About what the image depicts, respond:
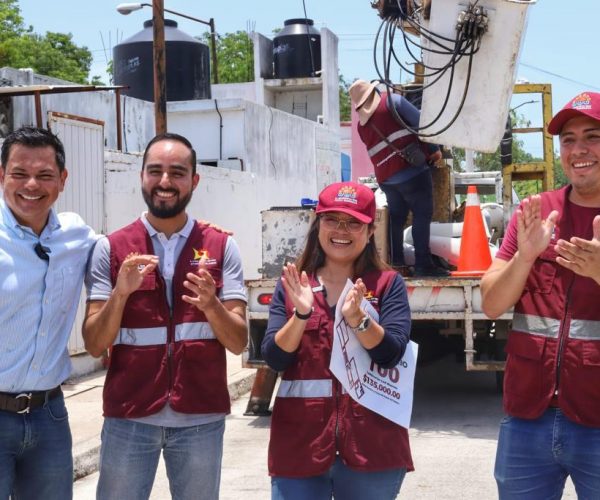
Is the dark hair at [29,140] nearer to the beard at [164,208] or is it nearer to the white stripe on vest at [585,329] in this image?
the beard at [164,208]

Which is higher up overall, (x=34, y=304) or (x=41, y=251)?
(x=41, y=251)

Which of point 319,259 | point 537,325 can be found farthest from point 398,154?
point 537,325

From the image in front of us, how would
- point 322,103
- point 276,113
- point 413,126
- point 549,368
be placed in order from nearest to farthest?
point 549,368
point 413,126
point 276,113
point 322,103

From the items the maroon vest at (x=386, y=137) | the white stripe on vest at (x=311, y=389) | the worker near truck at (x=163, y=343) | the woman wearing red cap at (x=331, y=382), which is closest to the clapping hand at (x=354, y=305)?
the woman wearing red cap at (x=331, y=382)

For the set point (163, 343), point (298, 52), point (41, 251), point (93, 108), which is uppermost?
point (298, 52)

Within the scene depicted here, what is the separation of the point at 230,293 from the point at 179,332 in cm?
25

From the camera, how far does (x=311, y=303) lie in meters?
3.18

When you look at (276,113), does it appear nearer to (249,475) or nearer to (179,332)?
(249,475)

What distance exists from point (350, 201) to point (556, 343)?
2.94 ft

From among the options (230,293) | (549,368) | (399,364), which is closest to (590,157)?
(549,368)

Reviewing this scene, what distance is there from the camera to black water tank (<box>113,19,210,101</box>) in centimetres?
2494

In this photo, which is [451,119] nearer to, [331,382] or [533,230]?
[533,230]

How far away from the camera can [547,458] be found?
10.4ft

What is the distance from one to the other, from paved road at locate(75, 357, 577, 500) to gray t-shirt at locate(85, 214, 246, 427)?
249 centimetres
